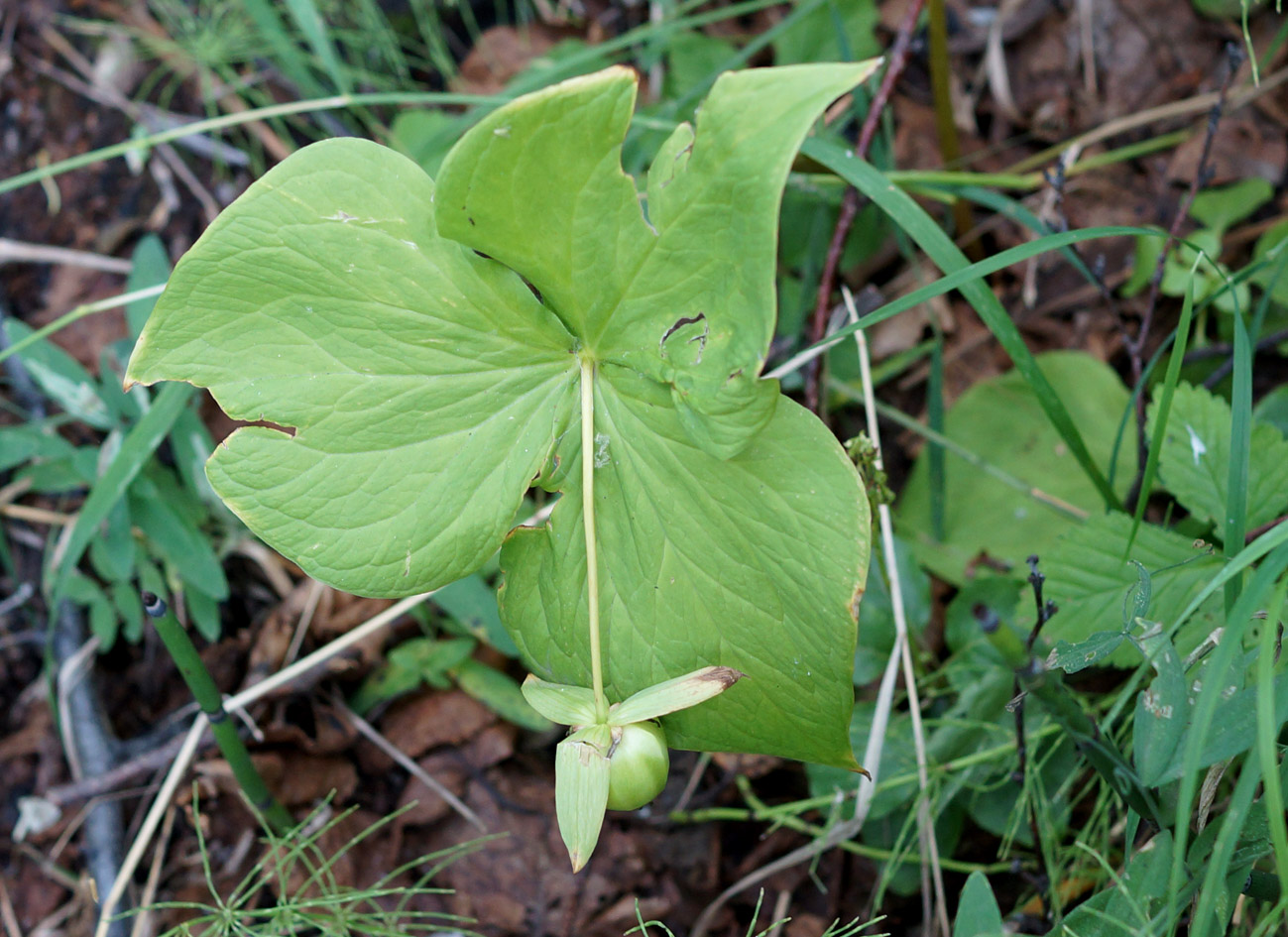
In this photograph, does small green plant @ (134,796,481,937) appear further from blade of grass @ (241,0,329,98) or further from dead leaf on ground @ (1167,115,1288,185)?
dead leaf on ground @ (1167,115,1288,185)

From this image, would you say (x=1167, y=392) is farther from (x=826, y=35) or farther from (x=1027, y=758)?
(x=826, y=35)

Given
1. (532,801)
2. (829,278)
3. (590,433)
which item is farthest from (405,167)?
(532,801)

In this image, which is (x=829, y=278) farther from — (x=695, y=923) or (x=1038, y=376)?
(x=695, y=923)

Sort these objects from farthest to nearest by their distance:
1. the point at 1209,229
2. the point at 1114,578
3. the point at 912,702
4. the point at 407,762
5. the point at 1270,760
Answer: the point at 1209,229
the point at 407,762
the point at 912,702
the point at 1114,578
the point at 1270,760

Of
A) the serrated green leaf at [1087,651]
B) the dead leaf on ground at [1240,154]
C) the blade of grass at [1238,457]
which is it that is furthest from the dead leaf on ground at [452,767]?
the dead leaf on ground at [1240,154]

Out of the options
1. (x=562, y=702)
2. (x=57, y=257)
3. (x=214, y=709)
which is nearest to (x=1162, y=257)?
(x=562, y=702)
